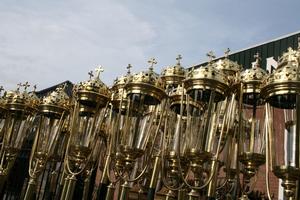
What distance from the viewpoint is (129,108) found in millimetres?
4305

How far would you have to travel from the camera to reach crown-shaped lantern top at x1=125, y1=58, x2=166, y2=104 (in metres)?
4.19

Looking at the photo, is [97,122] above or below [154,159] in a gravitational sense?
above

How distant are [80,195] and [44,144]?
43.3 inches

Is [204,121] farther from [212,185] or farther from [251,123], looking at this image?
[212,185]

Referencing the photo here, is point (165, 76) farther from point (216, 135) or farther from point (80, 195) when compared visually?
point (80, 195)

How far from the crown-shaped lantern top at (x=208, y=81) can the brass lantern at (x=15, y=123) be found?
3.57m

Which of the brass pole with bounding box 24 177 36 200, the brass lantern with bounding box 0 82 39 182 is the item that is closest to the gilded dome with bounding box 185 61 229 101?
the brass pole with bounding box 24 177 36 200

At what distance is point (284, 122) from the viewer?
3.22 metres

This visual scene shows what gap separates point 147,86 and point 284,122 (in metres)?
1.58

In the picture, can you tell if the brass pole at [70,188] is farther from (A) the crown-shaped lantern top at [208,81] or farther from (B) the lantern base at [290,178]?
(B) the lantern base at [290,178]

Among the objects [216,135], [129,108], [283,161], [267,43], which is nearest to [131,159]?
[129,108]

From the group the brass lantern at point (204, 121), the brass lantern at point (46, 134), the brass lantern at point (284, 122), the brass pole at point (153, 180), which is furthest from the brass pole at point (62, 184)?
the brass lantern at point (284, 122)

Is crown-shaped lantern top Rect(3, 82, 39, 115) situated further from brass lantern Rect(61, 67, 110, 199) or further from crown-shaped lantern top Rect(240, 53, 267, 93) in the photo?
crown-shaped lantern top Rect(240, 53, 267, 93)

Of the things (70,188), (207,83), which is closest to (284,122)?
(207,83)
